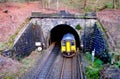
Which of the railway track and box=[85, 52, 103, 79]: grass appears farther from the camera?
the railway track

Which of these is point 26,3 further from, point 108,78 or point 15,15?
point 108,78

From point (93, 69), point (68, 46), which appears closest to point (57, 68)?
point (93, 69)

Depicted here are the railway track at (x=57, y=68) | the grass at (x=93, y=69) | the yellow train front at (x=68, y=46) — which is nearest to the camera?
the grass at (x=93, y=69)

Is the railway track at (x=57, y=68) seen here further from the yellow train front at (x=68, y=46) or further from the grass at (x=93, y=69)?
the yellow train front at (x=68, y=46)

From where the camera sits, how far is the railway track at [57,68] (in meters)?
25.4

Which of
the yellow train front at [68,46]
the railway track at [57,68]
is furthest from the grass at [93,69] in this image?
the yellow train front at [68,46]

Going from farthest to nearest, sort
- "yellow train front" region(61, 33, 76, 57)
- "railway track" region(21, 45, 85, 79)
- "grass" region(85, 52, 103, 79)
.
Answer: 1. "yellow train front" region(61, 33, 76, 57)
2. "railway track" region(21, 45, 85, 79)
3. "grass" region(85, 52, 103, 79)

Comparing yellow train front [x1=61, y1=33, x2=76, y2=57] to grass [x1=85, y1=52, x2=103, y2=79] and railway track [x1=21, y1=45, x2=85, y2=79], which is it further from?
grass [x1=85, y1=52, x2=103, y2=79]

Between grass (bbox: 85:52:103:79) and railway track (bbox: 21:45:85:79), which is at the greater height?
grass (bbox: 85:52:103:79)

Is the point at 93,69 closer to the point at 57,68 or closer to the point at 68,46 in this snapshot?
the point at 57,68

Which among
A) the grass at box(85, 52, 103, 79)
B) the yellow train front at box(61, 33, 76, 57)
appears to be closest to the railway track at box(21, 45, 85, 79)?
the grass at box(85, 52, 103, 79)

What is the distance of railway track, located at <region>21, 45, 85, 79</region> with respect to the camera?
2539cm

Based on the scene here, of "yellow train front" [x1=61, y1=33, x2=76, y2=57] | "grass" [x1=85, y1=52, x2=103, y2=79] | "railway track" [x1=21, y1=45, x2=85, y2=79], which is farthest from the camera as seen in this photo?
"yellow train front" [x1=61, y1=33, x2=76, y2=57]

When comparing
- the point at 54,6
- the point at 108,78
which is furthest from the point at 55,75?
the point at 54,6
